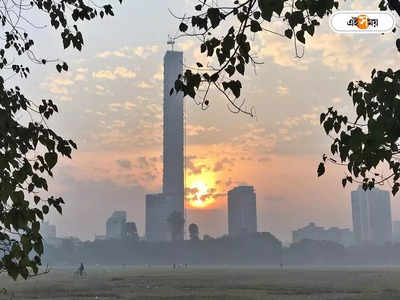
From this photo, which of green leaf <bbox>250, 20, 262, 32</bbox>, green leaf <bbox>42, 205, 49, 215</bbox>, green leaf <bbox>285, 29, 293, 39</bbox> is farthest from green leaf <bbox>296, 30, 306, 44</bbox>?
green leaf <bbox>42, 205, 49, 215</bbox>

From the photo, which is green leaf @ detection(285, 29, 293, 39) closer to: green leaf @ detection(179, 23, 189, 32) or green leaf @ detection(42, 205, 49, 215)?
green leaf @ detection(179, 23, 189, 32)

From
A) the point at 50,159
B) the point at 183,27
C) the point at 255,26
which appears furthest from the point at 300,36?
the point at 50,159

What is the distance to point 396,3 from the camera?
4.48m

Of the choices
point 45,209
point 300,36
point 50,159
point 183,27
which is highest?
point 183,27

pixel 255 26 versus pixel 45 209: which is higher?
pixel 255 26

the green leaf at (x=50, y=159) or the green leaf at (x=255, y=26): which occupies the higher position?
the green leaf at (x=255, y=26)

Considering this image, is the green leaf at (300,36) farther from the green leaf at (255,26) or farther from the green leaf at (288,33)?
the green leaf at (255,26)

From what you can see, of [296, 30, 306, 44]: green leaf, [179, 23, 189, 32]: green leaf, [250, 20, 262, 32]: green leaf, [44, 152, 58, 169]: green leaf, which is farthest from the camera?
[179, 23, 189, 32]: green leaf

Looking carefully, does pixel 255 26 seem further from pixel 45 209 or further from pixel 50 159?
pixel 45 209

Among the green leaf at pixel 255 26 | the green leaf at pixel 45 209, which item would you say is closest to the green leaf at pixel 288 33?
the green leaf at pixel 255 26

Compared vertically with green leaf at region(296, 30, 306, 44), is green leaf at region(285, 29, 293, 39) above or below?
above

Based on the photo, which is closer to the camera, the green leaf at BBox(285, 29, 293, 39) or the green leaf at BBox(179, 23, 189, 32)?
the green leaf at BBox(285, 29, 293, 39)

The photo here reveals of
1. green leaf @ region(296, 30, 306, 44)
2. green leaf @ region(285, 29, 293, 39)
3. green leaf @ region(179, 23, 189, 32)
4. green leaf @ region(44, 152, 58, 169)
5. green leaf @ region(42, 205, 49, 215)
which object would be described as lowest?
green leaf @ region(42, 205, 49, 215)

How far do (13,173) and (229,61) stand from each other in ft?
7.80
